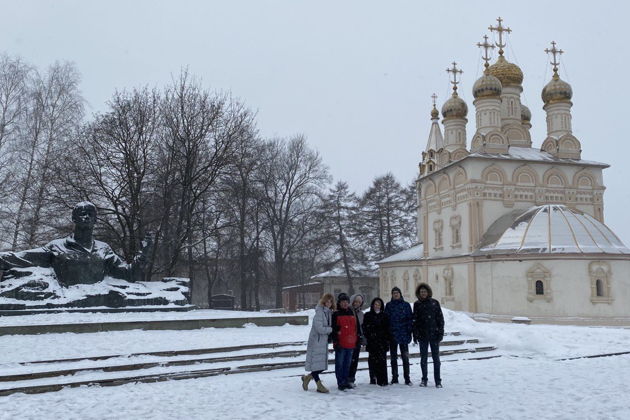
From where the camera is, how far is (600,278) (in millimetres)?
24750

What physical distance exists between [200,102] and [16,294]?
12.5m

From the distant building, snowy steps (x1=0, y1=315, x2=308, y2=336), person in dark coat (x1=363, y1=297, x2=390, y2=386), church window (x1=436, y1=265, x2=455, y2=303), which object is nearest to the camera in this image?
person in dark coat (x1=363, y1=297, x2=390, y2=386)

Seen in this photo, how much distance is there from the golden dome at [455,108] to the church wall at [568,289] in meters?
14.7

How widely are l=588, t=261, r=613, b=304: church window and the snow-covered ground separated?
A: 1503 centimetres

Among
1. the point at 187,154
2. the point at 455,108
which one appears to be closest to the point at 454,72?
the point at 455,108

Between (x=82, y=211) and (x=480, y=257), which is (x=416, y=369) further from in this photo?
(x=480, y=257)

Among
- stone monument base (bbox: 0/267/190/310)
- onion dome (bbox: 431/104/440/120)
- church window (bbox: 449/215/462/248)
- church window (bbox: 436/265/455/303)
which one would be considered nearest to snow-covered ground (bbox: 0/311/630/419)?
stone monument base (bbox: 0/267/190/310)

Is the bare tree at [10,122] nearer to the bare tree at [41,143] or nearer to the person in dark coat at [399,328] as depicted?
the bare tree at [41,143]

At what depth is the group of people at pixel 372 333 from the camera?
7.41m

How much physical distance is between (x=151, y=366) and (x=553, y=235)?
72.6 feet

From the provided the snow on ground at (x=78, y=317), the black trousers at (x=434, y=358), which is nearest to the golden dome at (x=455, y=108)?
the snow on ground at (x=78, y=317)

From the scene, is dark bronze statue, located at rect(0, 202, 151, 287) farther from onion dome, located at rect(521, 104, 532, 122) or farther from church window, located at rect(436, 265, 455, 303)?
onion dome, located at rect(521, 104, 532, 122)

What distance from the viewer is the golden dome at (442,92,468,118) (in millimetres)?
36969

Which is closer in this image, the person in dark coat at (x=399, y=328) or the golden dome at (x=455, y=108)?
the person in dark coat at (x=399, y=328)
